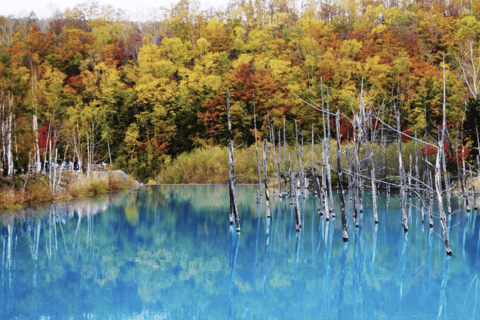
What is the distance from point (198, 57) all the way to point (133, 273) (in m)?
47.0

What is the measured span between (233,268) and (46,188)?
49.3 ft

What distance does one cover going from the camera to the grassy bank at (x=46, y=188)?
71.9ft

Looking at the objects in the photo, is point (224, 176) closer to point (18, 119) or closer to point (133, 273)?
point (18, 119)

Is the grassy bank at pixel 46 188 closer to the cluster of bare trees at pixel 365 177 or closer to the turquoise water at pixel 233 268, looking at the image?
the turquoise water at pixel 233 268

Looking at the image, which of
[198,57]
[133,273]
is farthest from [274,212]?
[198,57]

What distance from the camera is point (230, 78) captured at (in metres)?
46.7

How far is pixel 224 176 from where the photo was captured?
38469 mm

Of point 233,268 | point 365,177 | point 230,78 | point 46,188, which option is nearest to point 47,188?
point 46,188

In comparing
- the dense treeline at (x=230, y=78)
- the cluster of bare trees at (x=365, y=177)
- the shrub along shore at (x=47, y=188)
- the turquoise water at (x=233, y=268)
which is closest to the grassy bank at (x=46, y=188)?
the shrub along shore at (x=47, y=188)

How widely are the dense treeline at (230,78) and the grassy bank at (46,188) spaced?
18.9 ft

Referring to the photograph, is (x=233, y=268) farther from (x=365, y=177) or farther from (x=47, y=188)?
(x=47, y=188)

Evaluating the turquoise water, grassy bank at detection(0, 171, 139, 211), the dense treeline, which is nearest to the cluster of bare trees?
the turquoise water

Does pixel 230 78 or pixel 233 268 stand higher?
pixel 230 78

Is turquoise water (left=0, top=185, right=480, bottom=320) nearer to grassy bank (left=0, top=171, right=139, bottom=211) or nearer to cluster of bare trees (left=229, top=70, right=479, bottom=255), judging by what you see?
cluster of bare trees (left=229, top=70, right=479, bottom=255)
